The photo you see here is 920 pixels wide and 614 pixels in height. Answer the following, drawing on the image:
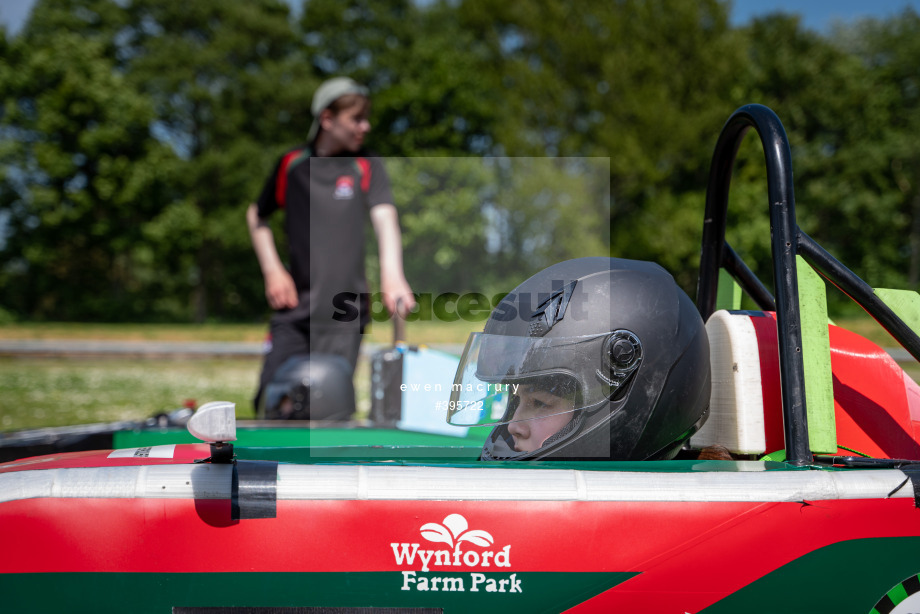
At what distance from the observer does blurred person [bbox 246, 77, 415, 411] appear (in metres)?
4.48

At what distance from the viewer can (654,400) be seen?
1.78 meters

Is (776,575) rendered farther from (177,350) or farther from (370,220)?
(177,350)

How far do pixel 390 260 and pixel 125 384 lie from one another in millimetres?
7916

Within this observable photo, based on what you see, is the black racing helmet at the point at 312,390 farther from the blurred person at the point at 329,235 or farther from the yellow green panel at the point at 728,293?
the yellow green panel at the point at 728,293

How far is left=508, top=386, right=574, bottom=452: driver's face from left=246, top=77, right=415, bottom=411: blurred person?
2.69 metres

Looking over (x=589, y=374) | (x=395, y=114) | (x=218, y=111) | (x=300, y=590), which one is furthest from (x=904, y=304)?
(x=218, y=111)

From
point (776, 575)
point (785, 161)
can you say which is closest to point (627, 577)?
point (776, 575)

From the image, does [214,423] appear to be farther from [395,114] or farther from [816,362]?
[395,114]

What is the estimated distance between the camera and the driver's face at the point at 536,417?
1.75 meters

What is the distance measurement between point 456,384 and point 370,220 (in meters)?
3.16

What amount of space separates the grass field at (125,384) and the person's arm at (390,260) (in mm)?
422

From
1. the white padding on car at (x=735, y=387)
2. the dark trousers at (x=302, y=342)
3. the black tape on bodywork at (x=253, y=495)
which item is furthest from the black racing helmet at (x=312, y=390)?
the black tape on bodywork at (x=253, y=495)

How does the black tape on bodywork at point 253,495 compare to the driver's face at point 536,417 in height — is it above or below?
below

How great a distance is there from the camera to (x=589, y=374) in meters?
1.76
